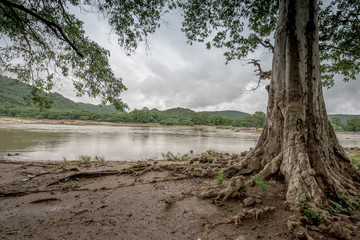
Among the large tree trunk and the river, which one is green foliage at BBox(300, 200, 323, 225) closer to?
the large tree trunk

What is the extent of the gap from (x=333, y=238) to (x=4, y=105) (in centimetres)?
10805

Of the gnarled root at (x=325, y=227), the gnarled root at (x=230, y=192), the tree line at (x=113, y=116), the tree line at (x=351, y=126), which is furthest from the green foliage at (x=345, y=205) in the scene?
the tree line at (x=351, y=126)

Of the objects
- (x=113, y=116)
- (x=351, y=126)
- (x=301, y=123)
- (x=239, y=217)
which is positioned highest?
(x=351, y=126)

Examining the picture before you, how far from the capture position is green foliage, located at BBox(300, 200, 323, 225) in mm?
2193

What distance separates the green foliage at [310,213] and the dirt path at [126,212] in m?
0.26

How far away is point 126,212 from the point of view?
2.87 m

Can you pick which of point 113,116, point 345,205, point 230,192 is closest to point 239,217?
point 230,192

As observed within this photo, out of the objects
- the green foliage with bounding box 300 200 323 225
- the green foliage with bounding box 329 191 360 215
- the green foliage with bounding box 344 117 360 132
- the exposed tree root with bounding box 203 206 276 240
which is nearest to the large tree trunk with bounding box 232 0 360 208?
the green foliage with bounding box 329 191 360 215

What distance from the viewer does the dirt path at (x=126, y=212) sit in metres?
2.27

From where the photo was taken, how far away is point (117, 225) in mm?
2488

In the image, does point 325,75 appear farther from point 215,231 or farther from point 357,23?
point 215,231

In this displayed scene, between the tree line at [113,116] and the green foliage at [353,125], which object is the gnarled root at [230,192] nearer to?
the tree line at [113,116]

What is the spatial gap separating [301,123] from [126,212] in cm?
426

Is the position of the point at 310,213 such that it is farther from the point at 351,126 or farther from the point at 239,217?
the point at 351,126
